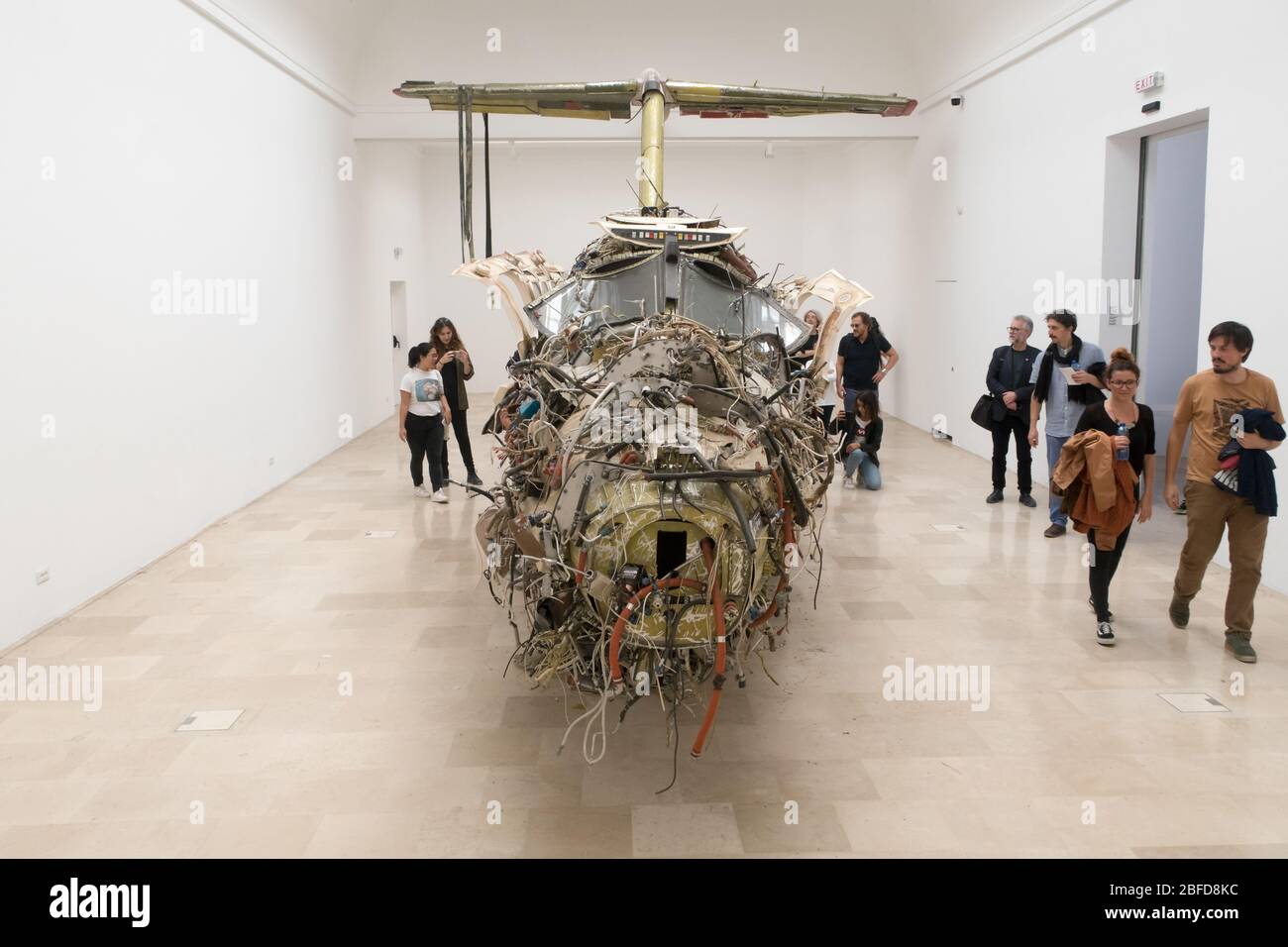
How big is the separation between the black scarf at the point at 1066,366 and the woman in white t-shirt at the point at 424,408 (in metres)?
5.44

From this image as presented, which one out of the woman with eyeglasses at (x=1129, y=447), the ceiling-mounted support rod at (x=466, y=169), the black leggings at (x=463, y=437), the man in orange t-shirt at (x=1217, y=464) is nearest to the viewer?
the man in orange t-shirt at (x=1217, y=464)

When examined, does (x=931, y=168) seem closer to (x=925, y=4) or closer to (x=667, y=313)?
(x=925, y=4)

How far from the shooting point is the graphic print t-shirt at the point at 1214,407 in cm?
528

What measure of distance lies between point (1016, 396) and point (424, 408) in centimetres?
559

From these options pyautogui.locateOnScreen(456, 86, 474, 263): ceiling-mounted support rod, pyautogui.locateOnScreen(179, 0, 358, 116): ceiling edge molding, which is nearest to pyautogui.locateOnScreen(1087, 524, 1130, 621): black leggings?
pyautogui.locateOnScreen(456, 86, 474, 263): ceiling-mounted support rod

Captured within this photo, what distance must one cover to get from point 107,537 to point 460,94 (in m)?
4.56

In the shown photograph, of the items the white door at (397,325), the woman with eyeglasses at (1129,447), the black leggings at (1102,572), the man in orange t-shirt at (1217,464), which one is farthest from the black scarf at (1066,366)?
the white door at (397,325)

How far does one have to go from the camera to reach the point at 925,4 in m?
12.7

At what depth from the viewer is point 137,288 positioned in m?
7.30

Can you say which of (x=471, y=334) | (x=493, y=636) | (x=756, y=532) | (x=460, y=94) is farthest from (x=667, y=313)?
(x=471, y=334)

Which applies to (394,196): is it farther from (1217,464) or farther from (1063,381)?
(1217,464)

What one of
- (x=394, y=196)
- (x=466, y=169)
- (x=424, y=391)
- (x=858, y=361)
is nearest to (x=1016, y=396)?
(x=858, y=361)

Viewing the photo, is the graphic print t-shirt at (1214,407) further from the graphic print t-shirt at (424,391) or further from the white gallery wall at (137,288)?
the white gallery wall at (137,288)

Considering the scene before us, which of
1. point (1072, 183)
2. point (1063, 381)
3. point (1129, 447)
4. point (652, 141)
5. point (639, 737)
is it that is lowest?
point (639, 737)
